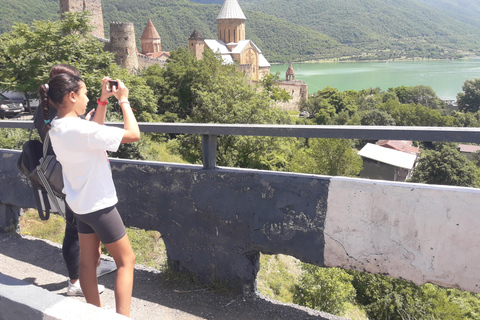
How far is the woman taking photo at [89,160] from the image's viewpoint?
6.75 feet

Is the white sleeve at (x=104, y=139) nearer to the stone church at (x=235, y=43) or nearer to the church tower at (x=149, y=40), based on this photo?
the church tower at (x=149, y=40)

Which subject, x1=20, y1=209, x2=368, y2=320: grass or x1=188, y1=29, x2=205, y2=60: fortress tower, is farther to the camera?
x1=188, y1=29, x2=205, y2=60: fortress tower

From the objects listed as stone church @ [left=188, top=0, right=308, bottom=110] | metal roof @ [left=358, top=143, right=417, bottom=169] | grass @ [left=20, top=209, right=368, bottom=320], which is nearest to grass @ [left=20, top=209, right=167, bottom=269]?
grass @ [left=20, top=209, right=368, bottom=320]

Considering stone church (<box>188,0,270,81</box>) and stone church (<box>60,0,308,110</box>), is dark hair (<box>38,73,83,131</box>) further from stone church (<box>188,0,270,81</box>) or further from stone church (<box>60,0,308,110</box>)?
stone church (<box>188,0,270,81</box>)

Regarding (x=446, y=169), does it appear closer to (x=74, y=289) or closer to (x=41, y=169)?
(x=74, y=289)

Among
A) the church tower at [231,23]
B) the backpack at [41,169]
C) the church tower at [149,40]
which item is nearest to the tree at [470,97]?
the church tower at [231,23]

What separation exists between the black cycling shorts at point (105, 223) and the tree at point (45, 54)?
21982 mm

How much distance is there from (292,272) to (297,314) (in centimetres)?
809

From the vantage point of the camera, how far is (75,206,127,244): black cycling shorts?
2207 millimetres

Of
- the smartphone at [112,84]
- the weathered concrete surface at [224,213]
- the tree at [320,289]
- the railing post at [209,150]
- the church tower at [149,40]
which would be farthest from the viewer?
the church tower at [149,40]

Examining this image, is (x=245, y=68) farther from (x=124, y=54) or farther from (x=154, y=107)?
(x=154, y=107)

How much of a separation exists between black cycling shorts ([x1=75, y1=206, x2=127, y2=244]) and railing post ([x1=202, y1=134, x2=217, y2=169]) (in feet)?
2.76

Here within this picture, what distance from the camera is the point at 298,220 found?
2648 millimetres

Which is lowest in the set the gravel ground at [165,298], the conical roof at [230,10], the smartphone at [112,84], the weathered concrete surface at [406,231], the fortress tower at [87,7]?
the gravel ground at [165,298]
